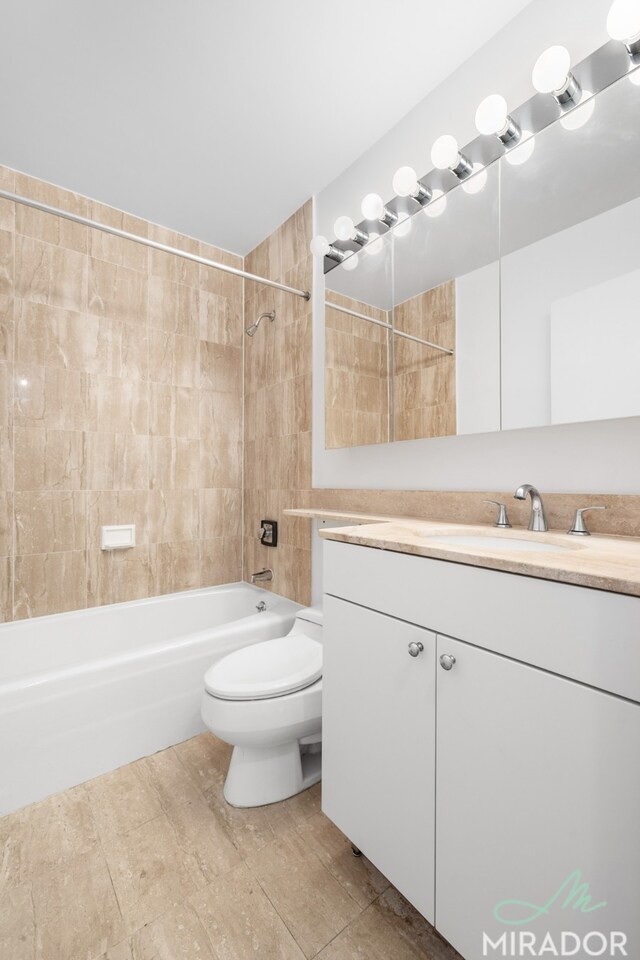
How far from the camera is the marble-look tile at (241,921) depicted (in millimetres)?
894

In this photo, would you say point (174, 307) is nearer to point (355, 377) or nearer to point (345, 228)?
point (345, 228)

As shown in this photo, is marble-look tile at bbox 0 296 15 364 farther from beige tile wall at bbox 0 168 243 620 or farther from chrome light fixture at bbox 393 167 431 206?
chrome light fixture at bbox 393 167 431 206

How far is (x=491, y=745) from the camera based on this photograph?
2.34 feet

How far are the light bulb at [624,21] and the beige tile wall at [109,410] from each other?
1.95 m

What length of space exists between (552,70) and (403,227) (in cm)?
57

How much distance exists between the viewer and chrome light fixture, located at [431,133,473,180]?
4.35ft

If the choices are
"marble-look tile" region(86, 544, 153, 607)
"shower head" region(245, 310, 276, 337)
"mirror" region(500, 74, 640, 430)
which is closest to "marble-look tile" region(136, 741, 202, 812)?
"marble-look tile" region(86, 544, 153, 607)

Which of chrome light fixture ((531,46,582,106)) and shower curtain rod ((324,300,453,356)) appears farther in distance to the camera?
shower curtain rod ((324,300,453,356))

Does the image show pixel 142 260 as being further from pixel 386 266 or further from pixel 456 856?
pixel 456 856

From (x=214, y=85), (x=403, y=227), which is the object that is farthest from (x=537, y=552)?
(x=214, y=85)

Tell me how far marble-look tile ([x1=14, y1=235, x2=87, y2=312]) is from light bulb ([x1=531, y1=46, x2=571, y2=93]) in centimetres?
195

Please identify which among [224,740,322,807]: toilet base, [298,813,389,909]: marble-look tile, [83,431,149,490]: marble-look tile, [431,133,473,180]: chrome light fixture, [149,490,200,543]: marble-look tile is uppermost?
[431,133,473,180]: chrome light fixture

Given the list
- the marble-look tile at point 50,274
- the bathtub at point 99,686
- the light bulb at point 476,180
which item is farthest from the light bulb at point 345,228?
the bathtub at point 99,686

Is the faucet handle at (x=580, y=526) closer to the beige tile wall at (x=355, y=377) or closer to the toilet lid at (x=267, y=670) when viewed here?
the beige tile wall at (x=355, y=377)
